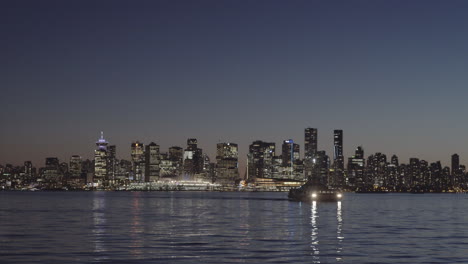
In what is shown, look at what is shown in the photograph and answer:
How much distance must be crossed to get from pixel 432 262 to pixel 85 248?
25.7 meters

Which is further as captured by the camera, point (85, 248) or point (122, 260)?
point (85, 248)

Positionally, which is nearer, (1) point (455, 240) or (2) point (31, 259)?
(2) point (31, 259)

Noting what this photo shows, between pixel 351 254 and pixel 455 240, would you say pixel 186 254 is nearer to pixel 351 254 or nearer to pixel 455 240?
pixel 351 254

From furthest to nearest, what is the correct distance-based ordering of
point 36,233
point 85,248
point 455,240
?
1. point 36,233
2. point 455,240
3. point 85,248

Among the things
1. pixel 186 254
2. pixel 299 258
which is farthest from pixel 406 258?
pixel 186 254

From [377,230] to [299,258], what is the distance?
96.8 feet

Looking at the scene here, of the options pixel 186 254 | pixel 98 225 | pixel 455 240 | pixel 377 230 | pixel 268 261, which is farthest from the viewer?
pixel 98 225

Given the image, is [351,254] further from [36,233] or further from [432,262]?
[36,233]

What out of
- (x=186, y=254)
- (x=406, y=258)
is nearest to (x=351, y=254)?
(x=406, y=258)

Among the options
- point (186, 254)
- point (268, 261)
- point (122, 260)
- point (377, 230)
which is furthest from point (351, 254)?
point (377, 230)

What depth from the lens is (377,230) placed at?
244 ft

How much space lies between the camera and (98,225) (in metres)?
79.8

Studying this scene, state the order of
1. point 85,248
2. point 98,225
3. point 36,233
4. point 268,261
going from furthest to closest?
point 98,225 → point 36,233 → point 85,248 → point 268,261

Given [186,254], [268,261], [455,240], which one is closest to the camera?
[268,261]
